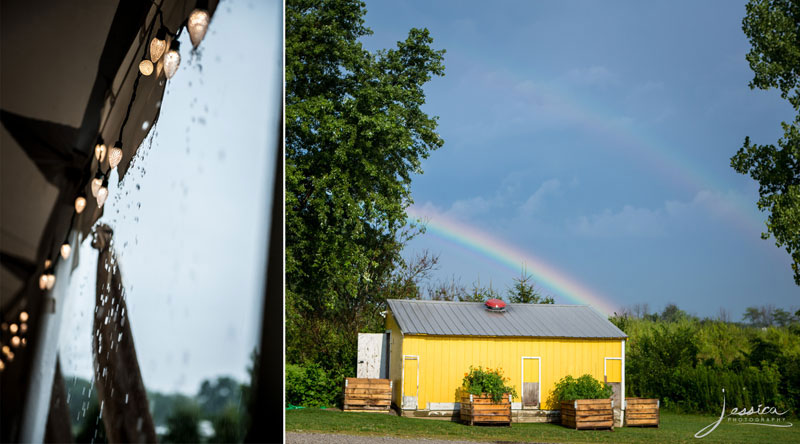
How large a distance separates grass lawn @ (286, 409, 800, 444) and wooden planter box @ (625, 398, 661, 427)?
28cm

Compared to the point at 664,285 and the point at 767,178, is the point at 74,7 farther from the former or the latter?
the point at 664,285

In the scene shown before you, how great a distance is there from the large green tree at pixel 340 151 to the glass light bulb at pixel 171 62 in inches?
510

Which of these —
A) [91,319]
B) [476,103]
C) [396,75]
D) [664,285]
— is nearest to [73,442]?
[91,319]

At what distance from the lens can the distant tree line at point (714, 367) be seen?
52.6ft

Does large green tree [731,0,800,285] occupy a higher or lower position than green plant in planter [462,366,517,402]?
higher

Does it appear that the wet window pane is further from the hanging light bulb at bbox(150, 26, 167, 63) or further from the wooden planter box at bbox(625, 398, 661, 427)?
the wooden planter box at bbox(625, 398, 661, 427)

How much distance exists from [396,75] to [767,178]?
10806 millimetres

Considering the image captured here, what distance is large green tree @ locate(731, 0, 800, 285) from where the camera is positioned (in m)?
16.2

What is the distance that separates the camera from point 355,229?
15.2 m

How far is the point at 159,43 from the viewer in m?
1.72

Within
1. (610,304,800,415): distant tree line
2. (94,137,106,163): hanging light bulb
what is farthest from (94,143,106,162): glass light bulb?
(610,304,800,415): distant tree line

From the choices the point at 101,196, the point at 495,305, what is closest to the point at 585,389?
the point at 495,305

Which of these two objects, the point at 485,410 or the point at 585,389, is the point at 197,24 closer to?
the point at 485,410

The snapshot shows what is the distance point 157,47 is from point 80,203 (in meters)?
0.49
